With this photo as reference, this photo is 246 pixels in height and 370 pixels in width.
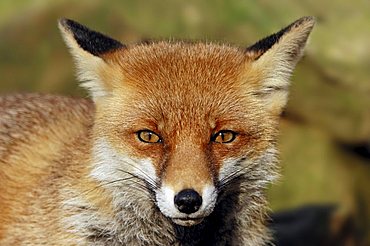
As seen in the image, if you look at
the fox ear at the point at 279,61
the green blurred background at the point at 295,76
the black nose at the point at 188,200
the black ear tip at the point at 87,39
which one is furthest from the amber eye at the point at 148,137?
the green blurred background at the point at 295,76

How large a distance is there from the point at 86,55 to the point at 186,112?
0.82 metres

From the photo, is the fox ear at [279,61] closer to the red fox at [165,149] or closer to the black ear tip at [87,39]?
the red fox at [165,149]

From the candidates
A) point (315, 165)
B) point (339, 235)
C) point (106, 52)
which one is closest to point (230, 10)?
point (315, 165)

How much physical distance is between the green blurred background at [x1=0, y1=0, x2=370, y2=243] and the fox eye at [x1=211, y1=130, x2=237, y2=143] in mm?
5172

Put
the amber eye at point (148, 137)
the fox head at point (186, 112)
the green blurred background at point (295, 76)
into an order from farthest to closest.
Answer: the green blurred background at point (295, 76) → the amber eye at point (148, 137) → the fox head at point (186, 112)

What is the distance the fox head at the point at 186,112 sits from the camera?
18.7ft

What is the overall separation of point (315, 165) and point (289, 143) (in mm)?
404

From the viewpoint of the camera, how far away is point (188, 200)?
5.43 metres

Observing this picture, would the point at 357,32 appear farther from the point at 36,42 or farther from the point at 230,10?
the point at 36,42

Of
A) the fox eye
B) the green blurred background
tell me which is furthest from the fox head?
the green blurred background

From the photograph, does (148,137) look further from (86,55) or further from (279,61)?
(279,61)

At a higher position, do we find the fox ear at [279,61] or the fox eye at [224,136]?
the fox ear at [279,61]

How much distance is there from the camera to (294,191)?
11125 mm

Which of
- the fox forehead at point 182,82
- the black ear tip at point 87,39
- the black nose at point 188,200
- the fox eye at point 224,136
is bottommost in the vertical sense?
the black nose at point 188,200
